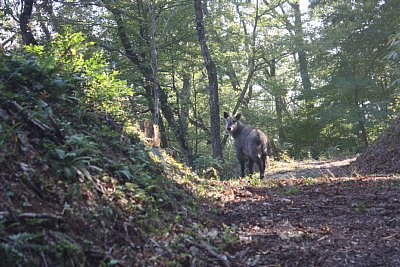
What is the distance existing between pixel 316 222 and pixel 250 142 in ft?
17.0

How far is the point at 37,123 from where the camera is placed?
3.82 m

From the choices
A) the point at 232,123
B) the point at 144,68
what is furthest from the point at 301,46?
the point at 232,123

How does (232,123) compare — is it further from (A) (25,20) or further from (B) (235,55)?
(B) (235,55)

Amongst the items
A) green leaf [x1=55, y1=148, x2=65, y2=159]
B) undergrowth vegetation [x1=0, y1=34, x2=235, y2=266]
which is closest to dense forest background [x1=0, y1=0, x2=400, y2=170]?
undergrowth vegetation [x1=0, y1=34, x2=235, y2=266]

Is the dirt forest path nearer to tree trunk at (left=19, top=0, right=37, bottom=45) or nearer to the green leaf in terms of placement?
the green leaf

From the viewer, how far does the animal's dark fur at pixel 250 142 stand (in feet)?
31.8

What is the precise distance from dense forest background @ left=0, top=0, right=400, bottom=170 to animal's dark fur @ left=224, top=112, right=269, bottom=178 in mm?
871

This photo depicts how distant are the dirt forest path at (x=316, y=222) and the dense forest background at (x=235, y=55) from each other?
3.54 m

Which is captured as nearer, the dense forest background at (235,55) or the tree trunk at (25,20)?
the tree trunk at (25,20)

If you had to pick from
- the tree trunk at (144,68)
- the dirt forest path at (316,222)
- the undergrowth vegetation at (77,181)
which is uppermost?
the tree trunk at (144,68)

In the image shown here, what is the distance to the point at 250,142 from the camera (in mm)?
9805

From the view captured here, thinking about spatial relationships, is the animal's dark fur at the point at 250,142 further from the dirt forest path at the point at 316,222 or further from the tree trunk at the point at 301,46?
the tree trunk at the point at 301,46

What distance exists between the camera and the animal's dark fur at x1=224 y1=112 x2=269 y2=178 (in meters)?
9.68

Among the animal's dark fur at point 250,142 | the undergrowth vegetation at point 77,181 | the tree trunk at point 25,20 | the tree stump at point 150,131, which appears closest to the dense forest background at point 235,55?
the tree trunk at point 25,20
